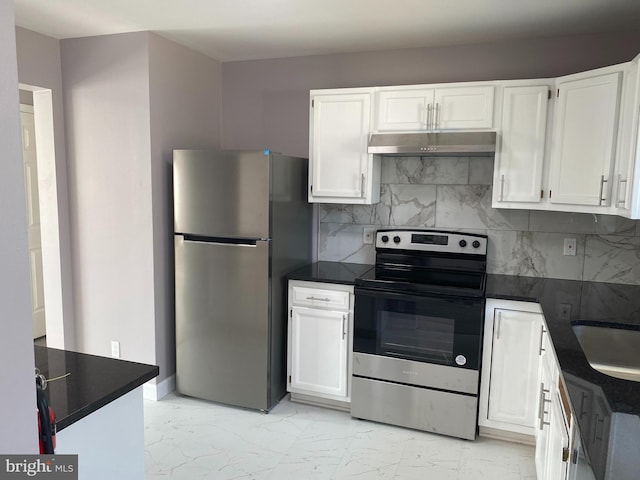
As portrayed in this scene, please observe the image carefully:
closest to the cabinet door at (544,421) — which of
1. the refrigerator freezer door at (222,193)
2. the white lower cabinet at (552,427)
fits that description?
the white lower cabinet at (552,427)

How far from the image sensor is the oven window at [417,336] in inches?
109

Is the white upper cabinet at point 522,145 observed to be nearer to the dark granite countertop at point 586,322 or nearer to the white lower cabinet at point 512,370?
the dark granite countertop at point 586,322

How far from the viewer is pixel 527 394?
2.67 m

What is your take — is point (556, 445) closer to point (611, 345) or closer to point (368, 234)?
point (611, 345)

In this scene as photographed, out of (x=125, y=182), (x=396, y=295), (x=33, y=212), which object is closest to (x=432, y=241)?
(x=396, y=295)

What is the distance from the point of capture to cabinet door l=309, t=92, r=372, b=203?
3.08 m

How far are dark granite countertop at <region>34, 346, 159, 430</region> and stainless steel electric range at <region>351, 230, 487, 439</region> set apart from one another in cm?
161

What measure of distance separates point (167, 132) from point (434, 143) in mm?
1750

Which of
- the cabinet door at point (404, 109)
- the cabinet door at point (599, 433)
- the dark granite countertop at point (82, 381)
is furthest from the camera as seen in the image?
the cabinet door at point (404, 109)

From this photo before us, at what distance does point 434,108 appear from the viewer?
2.90 metres

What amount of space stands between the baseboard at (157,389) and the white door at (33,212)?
154cm

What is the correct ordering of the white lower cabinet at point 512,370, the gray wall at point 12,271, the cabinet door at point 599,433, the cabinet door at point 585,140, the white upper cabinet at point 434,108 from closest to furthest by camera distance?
the gray wall at point 12,271, the cabinet door at point 599,433, the cabinet door at point 585,140, the white lower cabinet at point 512,370, the white upper cabinet at point 434,108

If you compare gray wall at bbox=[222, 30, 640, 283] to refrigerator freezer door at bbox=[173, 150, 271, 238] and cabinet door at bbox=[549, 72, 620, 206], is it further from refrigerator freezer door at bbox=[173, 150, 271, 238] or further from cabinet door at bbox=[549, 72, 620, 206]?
refrigerator freezer door at bbox=[173, 150, 271, 238]

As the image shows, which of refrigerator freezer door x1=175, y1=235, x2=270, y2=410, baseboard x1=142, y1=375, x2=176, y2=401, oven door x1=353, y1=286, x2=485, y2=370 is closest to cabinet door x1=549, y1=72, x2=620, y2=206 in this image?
oven door x1=353, y1=286, x2=485, y2=370
